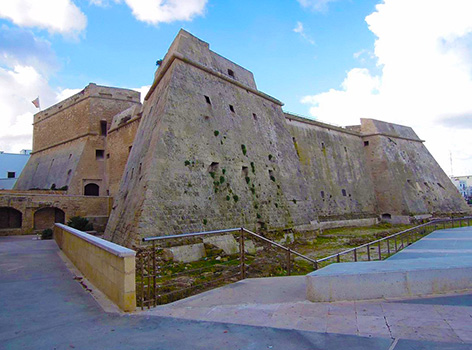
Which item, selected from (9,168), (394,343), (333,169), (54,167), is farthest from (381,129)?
(9,168)

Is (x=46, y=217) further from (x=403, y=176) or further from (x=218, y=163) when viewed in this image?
(x=403, y=176)

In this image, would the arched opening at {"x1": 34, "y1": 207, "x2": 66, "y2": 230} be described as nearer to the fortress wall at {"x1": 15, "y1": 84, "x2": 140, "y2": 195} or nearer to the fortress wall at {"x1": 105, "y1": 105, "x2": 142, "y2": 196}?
the fortress wall at {"x1": 105, "y1": 105, "x2": 142, "y2": 196}

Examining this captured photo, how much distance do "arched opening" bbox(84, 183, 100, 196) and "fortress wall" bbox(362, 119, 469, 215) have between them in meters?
23.9

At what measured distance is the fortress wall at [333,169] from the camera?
72.9 feet

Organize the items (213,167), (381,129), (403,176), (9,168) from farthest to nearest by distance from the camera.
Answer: (9,168), (381,129), (403,176), (213,167)

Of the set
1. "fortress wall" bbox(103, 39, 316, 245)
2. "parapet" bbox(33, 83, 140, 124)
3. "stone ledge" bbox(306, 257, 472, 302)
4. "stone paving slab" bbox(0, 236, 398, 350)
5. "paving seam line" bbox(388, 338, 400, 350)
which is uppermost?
"parapet" bbox(33, 83, 140, 124)

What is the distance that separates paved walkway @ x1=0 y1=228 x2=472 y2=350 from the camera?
2924mm

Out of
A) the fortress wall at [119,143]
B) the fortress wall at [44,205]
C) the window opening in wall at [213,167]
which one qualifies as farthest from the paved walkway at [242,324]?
the fortress wall at [119,143]

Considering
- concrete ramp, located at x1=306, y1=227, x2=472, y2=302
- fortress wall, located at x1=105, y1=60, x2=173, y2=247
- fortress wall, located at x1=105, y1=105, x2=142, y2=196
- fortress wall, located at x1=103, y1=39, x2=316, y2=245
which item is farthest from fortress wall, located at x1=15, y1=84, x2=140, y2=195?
concrete ramp, located at x1=306, y1=227, x2=472, y2=302

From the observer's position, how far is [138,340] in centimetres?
310

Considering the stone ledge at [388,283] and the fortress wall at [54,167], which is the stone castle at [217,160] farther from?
the stone ledge at [388,283]

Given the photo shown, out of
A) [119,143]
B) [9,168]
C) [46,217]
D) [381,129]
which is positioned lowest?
[46,217]

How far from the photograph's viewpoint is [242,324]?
3465mm

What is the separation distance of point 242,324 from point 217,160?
976 centimetres
